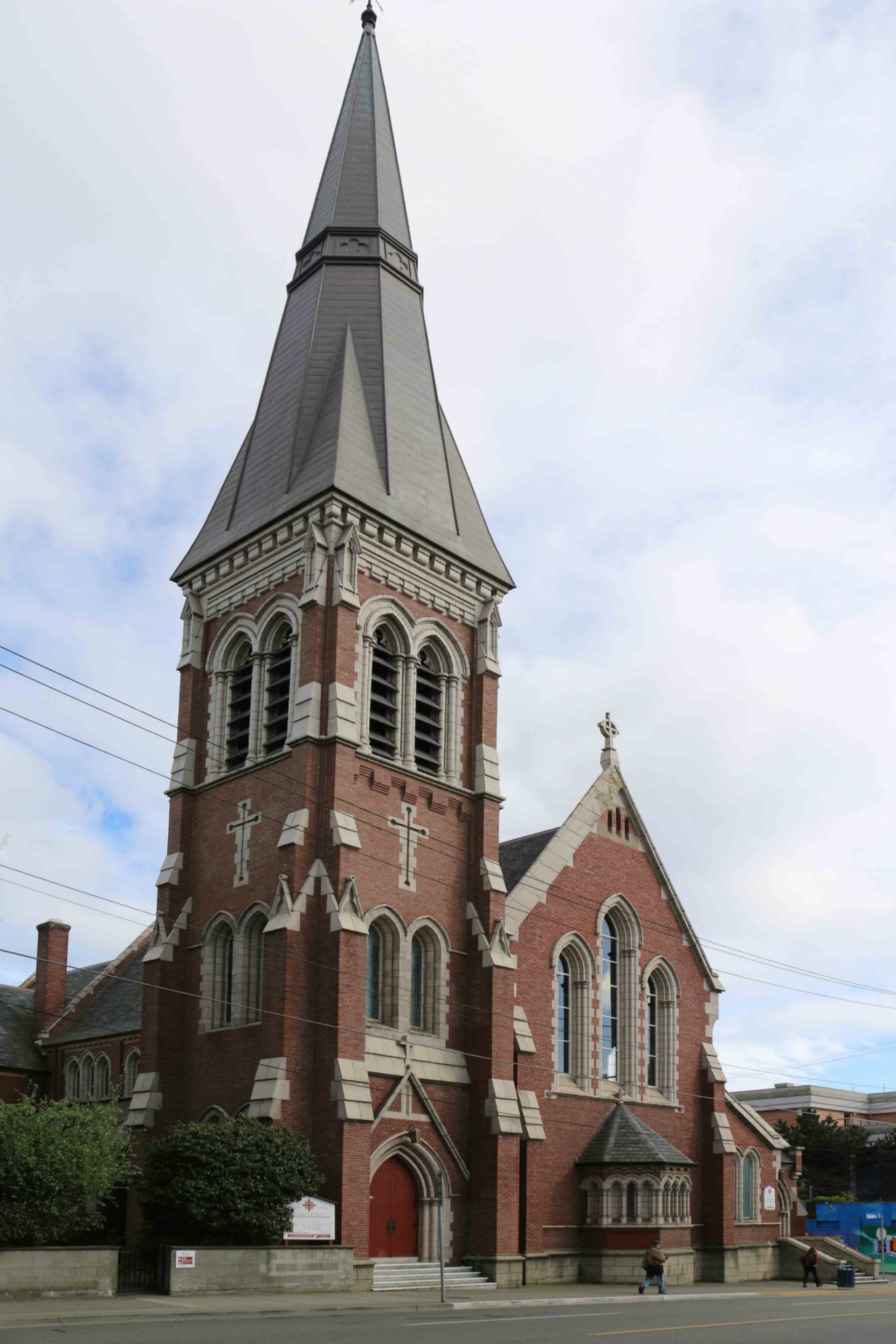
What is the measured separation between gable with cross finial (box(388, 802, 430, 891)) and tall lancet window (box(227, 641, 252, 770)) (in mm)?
4725

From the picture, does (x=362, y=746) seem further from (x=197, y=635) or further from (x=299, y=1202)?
(x=299, y=1202)

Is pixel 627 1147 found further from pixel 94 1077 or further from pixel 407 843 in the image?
pixel 94 1077

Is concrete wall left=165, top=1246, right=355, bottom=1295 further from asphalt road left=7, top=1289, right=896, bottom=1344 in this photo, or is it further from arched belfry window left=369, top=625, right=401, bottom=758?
arched belfry window left=369, top=625, right=401, bottom=758

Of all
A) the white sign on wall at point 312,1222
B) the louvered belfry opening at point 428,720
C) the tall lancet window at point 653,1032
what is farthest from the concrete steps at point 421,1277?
the louvered belfry opening at point 428,720

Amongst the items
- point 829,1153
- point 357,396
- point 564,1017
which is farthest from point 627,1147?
point 829,1153

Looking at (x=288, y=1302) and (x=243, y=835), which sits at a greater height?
(x=243, y=835)

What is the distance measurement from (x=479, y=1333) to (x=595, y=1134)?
61.9ft

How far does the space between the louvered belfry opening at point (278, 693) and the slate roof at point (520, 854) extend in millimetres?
7160

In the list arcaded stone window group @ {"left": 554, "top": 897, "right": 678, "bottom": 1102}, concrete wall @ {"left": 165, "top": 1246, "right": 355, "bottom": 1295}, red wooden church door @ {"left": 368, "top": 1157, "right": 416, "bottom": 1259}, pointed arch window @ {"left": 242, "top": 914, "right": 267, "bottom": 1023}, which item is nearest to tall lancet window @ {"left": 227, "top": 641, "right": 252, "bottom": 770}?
pointed arch window @ {"left": 242, "top": 914, "right": 267, "bottom": 1023}

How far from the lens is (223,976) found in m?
34.1

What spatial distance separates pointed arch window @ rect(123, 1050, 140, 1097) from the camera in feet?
140

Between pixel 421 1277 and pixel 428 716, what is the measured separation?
13.9 m

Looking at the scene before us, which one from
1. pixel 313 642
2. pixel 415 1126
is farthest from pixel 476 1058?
pixel 313 642

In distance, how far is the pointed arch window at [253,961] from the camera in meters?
32.9
